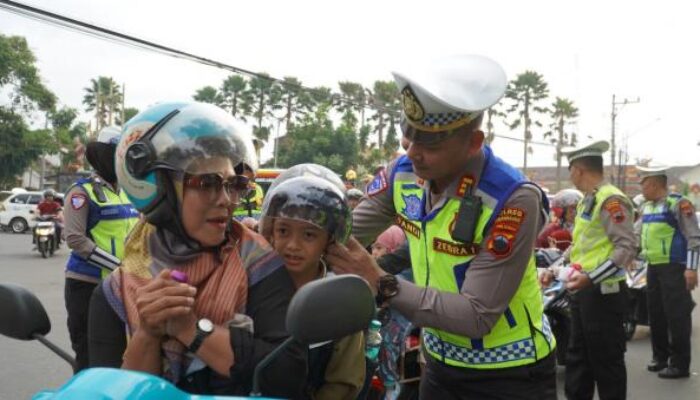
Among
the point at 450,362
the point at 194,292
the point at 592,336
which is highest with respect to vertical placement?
the point at 194,292

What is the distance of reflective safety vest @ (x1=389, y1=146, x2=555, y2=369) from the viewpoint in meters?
2.23

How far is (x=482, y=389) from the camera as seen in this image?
235 centimetres

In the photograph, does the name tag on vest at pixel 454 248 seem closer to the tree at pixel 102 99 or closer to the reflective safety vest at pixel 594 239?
the reflective safety vest at pixel 594 239

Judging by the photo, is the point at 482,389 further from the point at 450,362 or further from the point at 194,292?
the point at 194,292

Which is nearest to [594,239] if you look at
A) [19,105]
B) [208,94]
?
[19,105]

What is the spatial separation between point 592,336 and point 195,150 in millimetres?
3869

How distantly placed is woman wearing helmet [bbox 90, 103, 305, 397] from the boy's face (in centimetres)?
22

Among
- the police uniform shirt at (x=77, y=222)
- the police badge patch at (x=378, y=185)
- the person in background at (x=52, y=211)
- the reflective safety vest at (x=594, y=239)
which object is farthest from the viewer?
the person in background at (x=52, y=211)

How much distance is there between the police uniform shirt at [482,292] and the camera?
210 centimetres

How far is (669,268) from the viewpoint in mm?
6746

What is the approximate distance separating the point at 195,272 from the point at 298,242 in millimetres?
396

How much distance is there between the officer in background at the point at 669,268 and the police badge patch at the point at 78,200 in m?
5.31

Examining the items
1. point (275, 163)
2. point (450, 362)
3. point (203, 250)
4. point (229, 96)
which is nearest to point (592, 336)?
point (450, 362)

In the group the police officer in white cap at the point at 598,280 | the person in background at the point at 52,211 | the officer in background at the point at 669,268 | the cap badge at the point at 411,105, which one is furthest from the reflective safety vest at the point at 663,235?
the person in background at the point at 52,211
